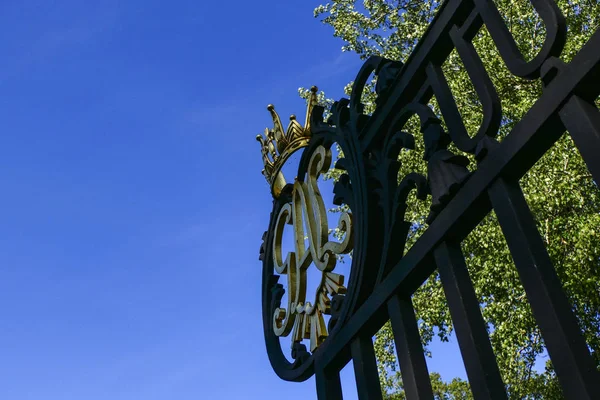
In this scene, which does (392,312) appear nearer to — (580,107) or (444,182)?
(444,182)

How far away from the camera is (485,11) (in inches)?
61.6

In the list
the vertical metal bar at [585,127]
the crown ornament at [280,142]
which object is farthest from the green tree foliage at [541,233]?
the vertical metal bar at [585,127]

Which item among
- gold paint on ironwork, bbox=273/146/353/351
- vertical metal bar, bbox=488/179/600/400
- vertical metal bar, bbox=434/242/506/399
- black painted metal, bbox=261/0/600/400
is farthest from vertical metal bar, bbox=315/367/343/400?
vertical metal bar, bbox=488/179/600/400

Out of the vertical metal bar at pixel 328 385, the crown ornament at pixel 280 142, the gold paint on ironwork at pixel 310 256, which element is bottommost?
the vertical metal bar at pixel 328 385

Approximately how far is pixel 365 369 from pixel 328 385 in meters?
0.29

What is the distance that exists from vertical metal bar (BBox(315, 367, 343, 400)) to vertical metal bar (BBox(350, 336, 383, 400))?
0.70 ft

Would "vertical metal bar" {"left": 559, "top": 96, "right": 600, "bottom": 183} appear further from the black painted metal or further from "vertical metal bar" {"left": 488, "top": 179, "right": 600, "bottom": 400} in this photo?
"vertical metal bar" {"left": 488, "top": 179, "right": 600, "bottom": 400}

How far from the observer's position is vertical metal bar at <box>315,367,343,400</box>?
6.74ft

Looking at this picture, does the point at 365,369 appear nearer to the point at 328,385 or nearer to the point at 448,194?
the point at 328,385

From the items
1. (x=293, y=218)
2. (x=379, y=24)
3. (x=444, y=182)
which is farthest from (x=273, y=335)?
(x=379, y=24)

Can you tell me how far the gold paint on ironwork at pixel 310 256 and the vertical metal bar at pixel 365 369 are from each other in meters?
0.25

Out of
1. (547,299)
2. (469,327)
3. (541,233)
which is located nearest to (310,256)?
(469,327)

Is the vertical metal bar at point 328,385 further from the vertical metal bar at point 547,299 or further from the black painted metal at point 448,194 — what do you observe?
the vertical metal bar at point 547,299

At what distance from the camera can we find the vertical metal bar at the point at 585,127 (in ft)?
3.80
